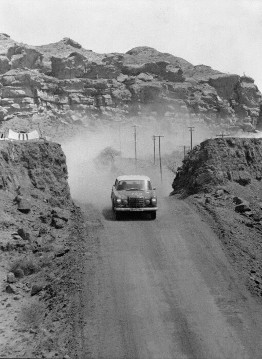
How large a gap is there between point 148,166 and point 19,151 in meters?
72.8

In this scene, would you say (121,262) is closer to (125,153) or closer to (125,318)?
(125,318)

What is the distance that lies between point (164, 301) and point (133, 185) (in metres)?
10.9

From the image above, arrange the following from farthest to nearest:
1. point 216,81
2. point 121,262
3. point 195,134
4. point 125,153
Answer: point 216,81
point 195,134
point 125,153
point 121,262

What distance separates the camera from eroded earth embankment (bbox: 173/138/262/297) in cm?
1906

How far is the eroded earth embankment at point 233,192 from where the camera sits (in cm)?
1906

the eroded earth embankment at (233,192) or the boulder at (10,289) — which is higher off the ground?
the eroded earth embankment at (233,192)

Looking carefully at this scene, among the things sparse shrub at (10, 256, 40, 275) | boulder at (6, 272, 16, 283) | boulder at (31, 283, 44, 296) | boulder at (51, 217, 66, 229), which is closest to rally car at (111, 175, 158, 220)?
boulder at (51, 217, 66, 229)

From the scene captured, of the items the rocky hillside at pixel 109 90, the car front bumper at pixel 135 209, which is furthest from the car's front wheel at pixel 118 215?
the rocky hillside at pixel 109 90

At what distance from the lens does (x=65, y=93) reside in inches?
5340

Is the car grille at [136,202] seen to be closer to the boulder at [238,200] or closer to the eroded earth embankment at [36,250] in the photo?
the eroded earth embankment at [36,250]

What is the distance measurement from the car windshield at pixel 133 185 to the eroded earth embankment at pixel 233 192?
11.0 ft

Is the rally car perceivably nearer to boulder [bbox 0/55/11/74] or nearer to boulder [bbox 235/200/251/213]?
boulder [bbox 235/200/251/213]

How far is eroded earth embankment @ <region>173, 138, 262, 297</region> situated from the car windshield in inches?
132

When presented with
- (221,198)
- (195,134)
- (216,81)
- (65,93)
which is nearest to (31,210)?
(221,198)
